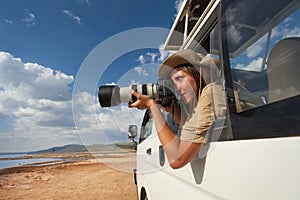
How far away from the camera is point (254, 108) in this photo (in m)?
0.96

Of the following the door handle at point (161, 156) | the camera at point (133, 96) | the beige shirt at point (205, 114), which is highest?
the camera at point (133, 96)

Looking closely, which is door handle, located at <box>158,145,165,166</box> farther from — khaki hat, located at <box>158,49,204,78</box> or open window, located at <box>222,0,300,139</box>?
open window, located at <box>222,0,300,139</box>

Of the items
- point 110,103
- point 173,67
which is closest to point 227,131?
point 173,67

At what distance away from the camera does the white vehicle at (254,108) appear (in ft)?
2.28

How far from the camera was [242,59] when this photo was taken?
1156 millimetres

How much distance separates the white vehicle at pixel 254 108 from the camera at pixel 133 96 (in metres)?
0.38

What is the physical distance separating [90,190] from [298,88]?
268 inches

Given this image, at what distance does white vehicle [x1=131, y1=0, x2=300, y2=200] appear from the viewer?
0.69 meters

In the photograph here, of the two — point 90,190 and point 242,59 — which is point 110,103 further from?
point 90,190

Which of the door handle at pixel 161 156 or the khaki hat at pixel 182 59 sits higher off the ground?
the khaki hat at pixel 182 59

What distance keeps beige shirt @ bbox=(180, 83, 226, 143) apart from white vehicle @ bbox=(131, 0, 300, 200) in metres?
0.05

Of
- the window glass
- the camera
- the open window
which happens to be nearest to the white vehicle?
the open window

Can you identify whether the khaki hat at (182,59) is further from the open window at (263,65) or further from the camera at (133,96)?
the open window at (263,65)

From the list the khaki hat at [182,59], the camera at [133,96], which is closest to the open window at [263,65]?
the khaki hat at [182,59]
